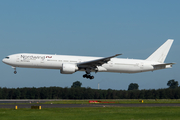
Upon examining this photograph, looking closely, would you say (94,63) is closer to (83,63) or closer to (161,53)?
(83,63)

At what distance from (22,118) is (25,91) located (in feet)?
140

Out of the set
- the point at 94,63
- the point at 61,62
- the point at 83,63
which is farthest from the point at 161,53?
the point at 61,62

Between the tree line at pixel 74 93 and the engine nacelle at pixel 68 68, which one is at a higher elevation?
the engine nacelle at pixel 68 68

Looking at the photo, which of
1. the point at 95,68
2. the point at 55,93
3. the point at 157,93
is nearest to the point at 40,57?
the point at 95,68

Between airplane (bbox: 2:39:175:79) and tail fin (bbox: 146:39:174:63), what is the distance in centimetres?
21

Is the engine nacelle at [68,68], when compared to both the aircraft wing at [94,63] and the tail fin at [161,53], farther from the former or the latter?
the tail fin at [161,53]

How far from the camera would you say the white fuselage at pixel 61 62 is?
4325 centimetres

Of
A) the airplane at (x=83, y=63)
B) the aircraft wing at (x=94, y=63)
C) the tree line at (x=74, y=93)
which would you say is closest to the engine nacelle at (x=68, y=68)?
the airplane at (x=83, y=63)

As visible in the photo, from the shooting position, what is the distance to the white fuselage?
4325 cm

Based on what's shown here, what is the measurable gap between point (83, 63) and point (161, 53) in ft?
55.5

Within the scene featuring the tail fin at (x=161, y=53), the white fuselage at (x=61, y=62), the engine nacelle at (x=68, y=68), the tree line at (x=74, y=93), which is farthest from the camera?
the tree line at (x=74, y=93)


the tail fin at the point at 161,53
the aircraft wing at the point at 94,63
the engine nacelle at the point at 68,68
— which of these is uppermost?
the tail fin at the point at 161,53

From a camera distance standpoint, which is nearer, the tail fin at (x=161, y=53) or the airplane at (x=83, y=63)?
the airplane at (x=83, y=63)

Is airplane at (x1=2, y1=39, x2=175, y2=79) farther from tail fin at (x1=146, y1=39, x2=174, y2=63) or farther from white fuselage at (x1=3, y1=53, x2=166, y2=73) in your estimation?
tail fin at (x1=146, y1=39, x2=174, y2=63)
